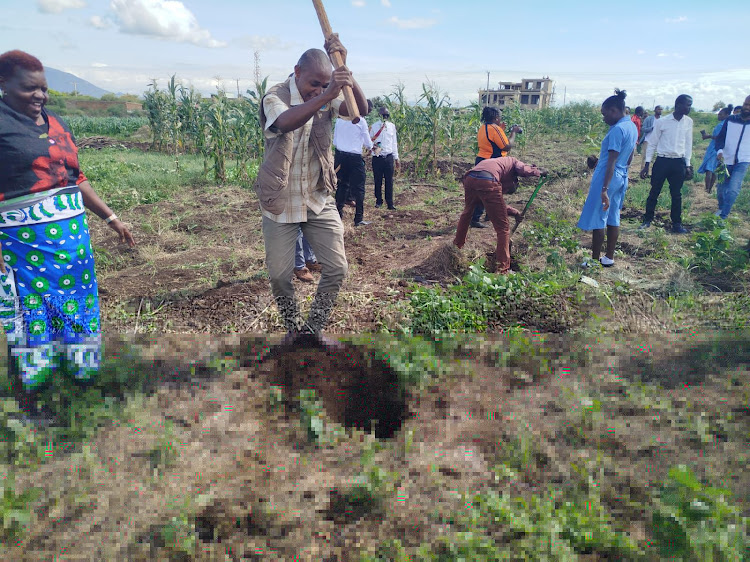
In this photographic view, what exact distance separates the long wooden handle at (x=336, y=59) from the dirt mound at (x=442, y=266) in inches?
88.1

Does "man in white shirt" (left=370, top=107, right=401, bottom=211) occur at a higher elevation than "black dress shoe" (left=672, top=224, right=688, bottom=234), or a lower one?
higher

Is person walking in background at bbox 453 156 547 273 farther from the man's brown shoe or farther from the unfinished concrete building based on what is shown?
the unfinished concrete building

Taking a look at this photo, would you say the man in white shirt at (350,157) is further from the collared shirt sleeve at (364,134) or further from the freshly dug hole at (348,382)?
the freshly dug hole at (348,382)

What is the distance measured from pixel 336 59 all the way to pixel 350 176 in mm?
3820

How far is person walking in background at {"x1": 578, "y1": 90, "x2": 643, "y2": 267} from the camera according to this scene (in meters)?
4.55

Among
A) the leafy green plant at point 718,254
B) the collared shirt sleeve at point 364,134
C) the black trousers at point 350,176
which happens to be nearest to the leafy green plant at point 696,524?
the leafy green plant at point 718,254

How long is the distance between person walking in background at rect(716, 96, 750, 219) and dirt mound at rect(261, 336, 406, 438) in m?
6.48

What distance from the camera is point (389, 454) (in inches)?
89.3

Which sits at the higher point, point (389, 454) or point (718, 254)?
point (718, 254)

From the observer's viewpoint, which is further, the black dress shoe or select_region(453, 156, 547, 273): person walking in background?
the black dress shoe

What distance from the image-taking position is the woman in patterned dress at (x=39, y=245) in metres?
2.24

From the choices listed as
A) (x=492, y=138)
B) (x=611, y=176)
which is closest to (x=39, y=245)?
(x=611, y=176)

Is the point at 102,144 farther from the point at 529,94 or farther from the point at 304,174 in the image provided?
the point at 529,94

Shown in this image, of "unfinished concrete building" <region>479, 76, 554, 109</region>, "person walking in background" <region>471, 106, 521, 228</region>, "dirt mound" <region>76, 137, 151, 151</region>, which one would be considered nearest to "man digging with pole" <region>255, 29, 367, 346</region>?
"person walking in background" <region>471, 106, 521, 228</region>
